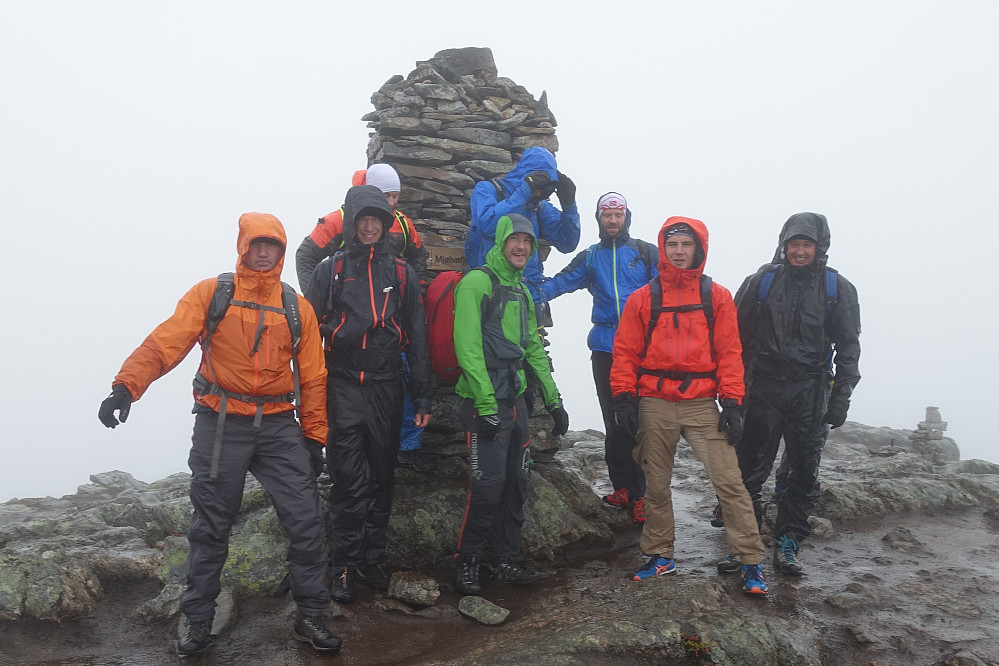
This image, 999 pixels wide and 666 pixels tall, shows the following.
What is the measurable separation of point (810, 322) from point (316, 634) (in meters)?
5.90

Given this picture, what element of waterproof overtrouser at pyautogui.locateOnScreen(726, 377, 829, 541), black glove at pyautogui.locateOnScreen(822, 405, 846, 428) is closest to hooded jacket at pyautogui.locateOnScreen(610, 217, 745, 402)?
waterproof overtrouser at pyautogui.locateOnScreen(726, 377, 829, 541)

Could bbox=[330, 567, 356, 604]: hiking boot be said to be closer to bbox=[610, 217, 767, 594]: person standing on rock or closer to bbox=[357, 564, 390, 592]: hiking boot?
bbox=[357, 564, 390, 592]: hiking boot

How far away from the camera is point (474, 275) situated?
6.63m

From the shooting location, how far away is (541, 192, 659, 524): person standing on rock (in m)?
8.27

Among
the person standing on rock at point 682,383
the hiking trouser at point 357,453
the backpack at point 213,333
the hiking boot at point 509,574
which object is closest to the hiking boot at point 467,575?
the hiking boot at point 509,574

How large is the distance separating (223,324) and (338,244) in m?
2.36

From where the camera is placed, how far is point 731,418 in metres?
6.45

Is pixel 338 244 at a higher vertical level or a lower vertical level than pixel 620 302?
higher

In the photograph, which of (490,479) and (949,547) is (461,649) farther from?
(949,547)

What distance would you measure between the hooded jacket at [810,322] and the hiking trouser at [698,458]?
1148mm

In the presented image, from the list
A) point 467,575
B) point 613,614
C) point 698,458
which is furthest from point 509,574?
point 698,458

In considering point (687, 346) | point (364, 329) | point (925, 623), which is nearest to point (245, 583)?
point (364, 329)

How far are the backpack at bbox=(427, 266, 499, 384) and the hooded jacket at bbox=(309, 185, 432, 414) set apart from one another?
0.95 ft

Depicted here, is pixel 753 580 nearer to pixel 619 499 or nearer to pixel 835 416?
pixel 835 416
